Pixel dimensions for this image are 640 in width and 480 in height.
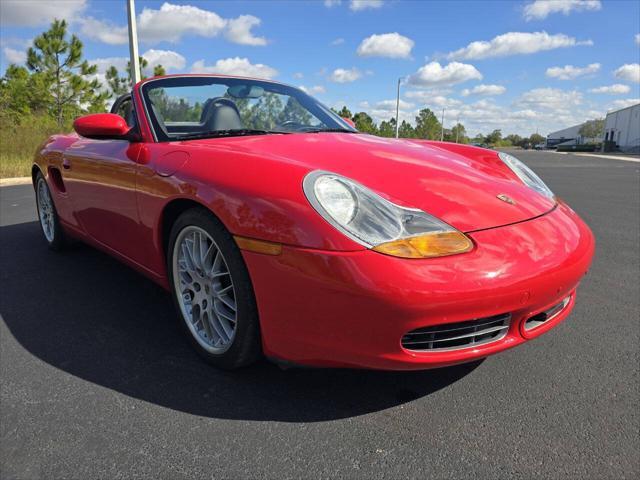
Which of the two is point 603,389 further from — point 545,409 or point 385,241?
point 385,241

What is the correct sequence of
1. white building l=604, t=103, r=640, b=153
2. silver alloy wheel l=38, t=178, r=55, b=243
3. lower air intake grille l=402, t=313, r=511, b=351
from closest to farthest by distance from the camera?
lower air intake grille l=402, t=313, r=511, b=351, silver alloy wheel l=38, t=178, r=55, b=243, white building l=604, t=103, r=640, b=153

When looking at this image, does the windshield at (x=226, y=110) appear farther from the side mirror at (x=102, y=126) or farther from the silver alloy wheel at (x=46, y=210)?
the silver alloy wheel at (x=46, y=210)

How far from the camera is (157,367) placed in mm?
2105

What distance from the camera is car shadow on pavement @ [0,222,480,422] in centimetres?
183

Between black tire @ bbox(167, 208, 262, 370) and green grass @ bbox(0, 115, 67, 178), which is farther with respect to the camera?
green grass @ bbox(0, 115, 67, 178)

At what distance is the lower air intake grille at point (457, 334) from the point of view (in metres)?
1.58

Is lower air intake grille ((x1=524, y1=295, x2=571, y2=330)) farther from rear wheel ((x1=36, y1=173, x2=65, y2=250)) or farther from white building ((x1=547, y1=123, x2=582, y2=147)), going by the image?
white building ((x1=547, y1=123, x2=582, y2=147))

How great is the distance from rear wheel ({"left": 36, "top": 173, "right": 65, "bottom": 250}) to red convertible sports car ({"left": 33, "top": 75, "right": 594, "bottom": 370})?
156cm

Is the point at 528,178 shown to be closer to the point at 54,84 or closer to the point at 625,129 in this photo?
the point at 54,84

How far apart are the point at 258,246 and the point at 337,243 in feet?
1.04

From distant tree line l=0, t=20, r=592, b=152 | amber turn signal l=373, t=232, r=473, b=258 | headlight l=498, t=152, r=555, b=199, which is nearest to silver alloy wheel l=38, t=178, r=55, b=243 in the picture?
amber turn signal l=373, t=232, r=473, b=258

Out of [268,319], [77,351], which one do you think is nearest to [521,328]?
[268,319]

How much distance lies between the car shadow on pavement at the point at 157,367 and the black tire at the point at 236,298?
104 mm

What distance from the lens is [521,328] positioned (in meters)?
1.71
